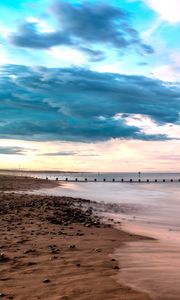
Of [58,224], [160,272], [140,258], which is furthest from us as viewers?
[58,224]

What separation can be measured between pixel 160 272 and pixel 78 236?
5647mm

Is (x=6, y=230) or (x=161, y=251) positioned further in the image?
(x=6, y=230)

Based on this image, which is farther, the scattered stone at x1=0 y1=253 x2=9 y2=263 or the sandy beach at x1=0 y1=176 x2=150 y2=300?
the scattered stone at x1=0 y1=253 x2=9 y2=263

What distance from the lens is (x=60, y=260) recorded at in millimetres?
11141

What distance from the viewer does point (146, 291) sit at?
845cm

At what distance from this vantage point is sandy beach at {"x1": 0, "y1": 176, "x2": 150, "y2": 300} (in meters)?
8.41

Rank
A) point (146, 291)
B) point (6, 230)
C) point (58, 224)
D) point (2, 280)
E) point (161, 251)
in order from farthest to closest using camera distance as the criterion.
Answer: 1. point (58, 224)
2. point (6, 230)
3. point (161, 251)
4. point (2, 280)
5. point (146, 291)

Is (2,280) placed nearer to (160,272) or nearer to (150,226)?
(160,272)

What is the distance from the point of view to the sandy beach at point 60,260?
841 cm

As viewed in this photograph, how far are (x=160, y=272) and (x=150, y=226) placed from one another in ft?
32.5

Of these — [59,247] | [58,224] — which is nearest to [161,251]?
[59,247]

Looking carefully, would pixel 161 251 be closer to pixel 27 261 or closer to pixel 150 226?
pixel 27 261

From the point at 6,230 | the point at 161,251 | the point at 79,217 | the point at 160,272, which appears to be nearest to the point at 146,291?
the point at 160,272

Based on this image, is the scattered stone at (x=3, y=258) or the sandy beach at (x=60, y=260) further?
the scattered stone at (x=3, y=258)
